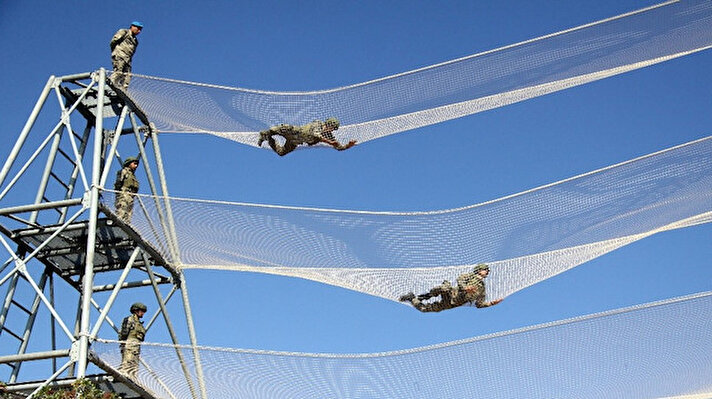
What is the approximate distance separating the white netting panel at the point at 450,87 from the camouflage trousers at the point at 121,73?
0.44ft

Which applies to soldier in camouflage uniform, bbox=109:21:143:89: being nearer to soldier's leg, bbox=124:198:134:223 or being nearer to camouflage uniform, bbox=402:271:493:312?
soldier's leg, bbox=124:198:134:223

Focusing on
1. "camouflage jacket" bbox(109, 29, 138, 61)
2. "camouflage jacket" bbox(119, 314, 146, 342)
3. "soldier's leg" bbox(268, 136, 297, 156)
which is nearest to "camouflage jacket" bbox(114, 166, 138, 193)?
"camouflage jacket" bbox(109, 29, 138, 61)

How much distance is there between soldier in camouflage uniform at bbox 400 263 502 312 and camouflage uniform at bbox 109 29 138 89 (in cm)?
657

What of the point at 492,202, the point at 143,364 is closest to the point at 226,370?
the point at 143,364

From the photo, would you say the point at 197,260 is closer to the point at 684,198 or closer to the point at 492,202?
the point at 492,202

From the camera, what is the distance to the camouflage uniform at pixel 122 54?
17.8m

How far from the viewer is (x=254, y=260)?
15695 millimetres

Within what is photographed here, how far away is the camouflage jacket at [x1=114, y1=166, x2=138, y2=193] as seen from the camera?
17672 mm

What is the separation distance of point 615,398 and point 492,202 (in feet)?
12.5

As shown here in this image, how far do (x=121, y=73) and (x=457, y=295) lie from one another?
7.32 metres

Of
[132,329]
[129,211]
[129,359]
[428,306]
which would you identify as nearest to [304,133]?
[129,211]

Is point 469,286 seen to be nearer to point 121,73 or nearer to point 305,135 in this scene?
point 305,135

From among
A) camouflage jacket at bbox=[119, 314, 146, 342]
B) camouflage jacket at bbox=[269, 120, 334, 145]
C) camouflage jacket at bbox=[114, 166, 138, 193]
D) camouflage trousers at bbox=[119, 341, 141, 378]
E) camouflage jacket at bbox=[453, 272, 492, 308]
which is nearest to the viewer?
camouflage trousers at bbox=[119, 341, 141, 378]

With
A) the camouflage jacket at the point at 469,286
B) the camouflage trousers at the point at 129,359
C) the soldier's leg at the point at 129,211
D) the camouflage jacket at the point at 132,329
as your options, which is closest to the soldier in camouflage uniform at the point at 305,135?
the soldier's leg at the point at 129,211
